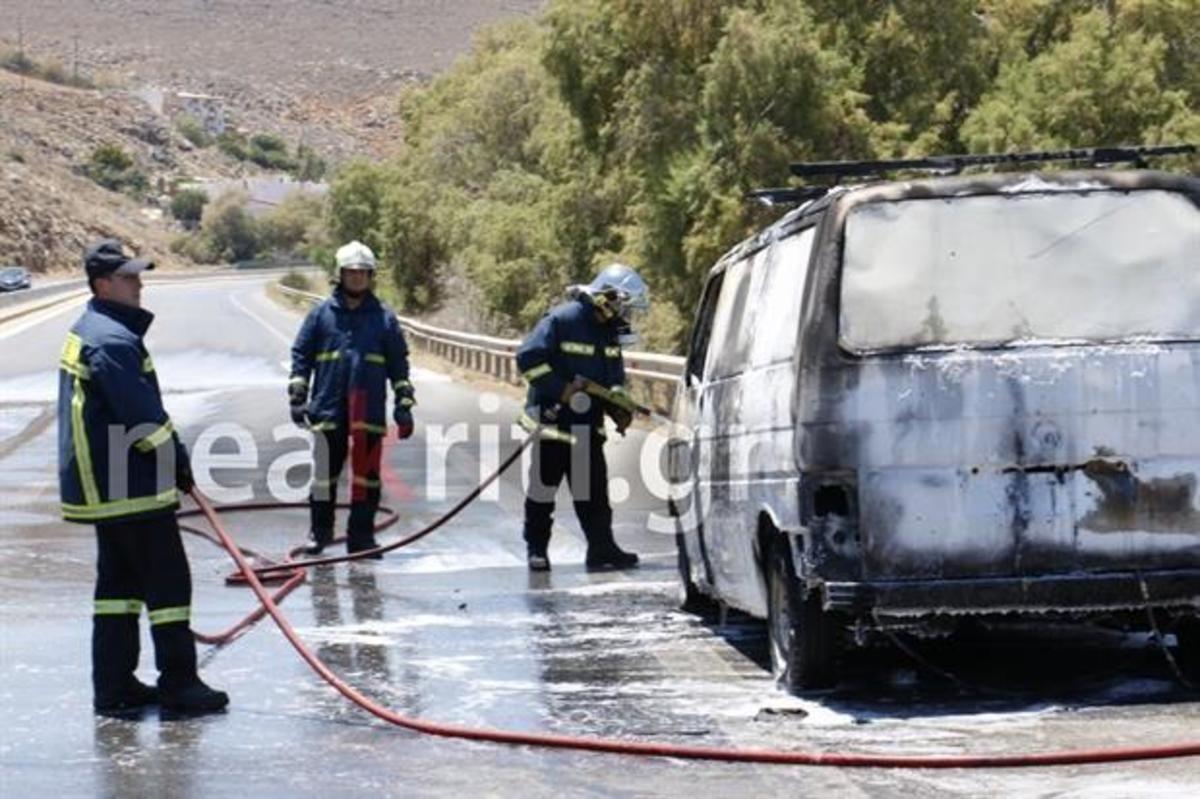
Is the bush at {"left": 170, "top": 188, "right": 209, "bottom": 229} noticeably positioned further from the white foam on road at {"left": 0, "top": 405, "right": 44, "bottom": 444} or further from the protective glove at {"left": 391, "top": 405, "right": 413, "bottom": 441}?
the protective glove at {"left": 391, "top": 405, "right": 413, "bottom": 441}

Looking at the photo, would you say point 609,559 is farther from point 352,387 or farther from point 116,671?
point 116,671

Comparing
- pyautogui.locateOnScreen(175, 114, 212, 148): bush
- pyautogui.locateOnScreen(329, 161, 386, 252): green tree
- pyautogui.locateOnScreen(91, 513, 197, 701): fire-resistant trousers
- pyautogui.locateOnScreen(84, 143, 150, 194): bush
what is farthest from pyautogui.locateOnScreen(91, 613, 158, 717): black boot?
pyautogui.locateOnScreen(175, 114, 212, 148): bush

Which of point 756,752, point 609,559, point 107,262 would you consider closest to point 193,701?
point 107,262

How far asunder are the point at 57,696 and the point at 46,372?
30.7 metres

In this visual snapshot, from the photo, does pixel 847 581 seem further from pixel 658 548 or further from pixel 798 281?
pixel 658 548

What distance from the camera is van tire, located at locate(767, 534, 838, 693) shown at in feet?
Result: 25.3

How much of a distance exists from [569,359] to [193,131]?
18262 centimetres

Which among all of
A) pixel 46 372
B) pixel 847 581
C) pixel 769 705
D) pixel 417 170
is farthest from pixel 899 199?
pixel 417 170

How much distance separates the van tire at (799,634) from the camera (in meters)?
7.70

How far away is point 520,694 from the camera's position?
322 inches

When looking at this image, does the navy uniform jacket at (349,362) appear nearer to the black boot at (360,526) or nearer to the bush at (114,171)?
the black boot at (360,526)

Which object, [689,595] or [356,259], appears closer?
[689,595]

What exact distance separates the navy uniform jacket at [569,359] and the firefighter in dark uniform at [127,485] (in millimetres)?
4070

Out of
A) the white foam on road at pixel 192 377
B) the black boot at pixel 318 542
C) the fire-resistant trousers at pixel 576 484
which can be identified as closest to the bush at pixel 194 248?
the white foam on road at pixel 192 377
